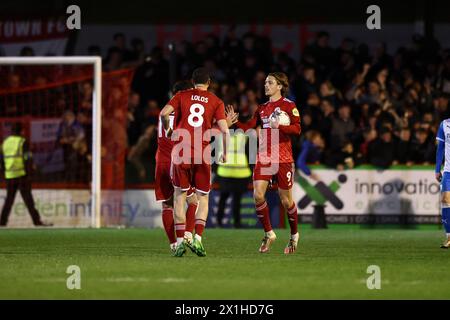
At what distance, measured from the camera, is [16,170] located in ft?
70.0

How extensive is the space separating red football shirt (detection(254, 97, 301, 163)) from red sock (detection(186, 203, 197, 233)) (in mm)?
1167

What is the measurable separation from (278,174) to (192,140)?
67.9 inches

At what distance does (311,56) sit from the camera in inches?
984

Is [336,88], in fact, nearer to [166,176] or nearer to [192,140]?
[166,176]

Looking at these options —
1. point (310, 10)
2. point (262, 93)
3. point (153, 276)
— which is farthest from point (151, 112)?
point (153, 276)

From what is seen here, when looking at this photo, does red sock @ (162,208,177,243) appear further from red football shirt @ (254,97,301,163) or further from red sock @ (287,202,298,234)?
red sock @ (287,202,298,234)

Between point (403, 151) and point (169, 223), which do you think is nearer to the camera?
point (169, 223)

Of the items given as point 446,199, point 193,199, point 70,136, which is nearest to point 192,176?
point 193,199

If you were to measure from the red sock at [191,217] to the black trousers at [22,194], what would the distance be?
8333 mm

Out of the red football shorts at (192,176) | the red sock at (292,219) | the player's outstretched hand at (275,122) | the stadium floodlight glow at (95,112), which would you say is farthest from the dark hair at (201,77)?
the stadium floodlight glow at (95,112)

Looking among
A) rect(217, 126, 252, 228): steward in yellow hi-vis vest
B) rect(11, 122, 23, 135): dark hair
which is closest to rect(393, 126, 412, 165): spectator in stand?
rect(217, 126, 252, 228): steward in yellow hi-vis vest

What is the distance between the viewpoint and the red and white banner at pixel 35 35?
24.6 meters

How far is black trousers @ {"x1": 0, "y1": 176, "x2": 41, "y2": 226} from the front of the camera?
69.5ft

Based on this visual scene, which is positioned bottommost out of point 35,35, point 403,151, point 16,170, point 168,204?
point 168,204
